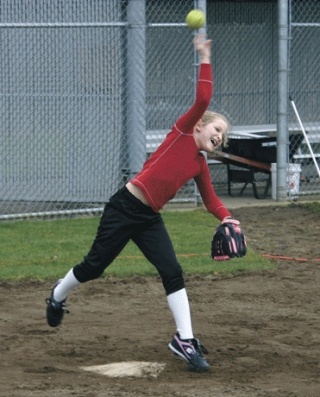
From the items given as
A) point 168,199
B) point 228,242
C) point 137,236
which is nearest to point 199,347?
point 228,242

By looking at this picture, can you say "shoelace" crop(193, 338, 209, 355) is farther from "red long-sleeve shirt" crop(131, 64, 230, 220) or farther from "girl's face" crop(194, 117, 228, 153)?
"girl's face" crop(194, 117, 228, 153)

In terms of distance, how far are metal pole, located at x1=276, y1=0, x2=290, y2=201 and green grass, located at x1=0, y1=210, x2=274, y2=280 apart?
5.85ft

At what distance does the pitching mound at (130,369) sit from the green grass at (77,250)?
305 centimetres

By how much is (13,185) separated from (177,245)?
3.06 meters

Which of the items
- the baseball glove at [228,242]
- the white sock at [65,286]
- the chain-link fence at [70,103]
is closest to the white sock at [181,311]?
the baseball glove at [228,242]

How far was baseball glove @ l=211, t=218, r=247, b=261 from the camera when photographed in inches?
270

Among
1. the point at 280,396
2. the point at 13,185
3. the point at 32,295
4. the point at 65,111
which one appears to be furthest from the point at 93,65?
the point at 280,396

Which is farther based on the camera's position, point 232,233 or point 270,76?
point 270,76

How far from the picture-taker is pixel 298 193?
591 inches

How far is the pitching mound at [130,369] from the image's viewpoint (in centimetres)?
654

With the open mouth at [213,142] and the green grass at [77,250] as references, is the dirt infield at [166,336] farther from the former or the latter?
the open mouth at [213,142]

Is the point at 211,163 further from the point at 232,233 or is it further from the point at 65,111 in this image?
the point at 232,233

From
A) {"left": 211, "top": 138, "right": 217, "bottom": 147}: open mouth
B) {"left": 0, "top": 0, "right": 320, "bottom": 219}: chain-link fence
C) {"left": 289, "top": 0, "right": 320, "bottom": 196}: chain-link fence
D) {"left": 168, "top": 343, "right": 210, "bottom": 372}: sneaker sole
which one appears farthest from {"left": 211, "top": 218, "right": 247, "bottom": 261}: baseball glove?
{"left": 289, "top": 0, "right": 320, "bottom": 196}: chain-link fence

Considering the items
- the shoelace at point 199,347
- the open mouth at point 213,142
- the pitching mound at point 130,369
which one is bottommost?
the pitching mound at point 130,369
